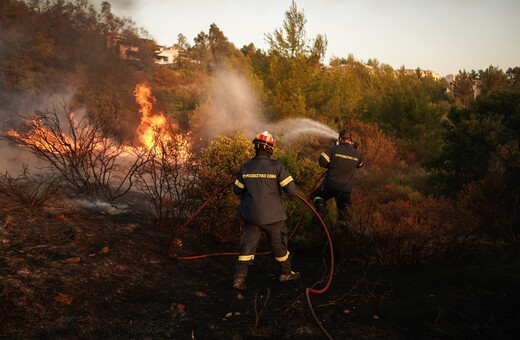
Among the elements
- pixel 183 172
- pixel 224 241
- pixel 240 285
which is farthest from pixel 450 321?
pixel 183 172

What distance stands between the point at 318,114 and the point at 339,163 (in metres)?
11.2

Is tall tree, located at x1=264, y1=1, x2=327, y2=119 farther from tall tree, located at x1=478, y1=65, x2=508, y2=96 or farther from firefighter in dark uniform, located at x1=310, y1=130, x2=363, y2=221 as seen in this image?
tall tree, located at x1=478, y1=65, x2=508, y2=96

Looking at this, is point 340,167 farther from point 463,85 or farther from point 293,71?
point 463,85

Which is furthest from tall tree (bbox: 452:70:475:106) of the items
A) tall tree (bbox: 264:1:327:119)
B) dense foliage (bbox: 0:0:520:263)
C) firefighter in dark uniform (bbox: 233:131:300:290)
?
firefighter in dark uniform (bbox: 233:131:300:290)

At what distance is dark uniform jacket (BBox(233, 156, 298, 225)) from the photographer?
15.6 ft

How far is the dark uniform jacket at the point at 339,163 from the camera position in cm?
675

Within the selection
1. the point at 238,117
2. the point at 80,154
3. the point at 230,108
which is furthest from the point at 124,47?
the point at 80,154

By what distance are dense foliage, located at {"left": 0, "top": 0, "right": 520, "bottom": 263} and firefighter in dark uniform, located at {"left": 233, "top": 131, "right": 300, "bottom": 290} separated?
160 cm

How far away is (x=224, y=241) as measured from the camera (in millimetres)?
6578

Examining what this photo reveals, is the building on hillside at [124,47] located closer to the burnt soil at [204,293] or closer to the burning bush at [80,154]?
the burning bush at [80,154]

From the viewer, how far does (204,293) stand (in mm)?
4727

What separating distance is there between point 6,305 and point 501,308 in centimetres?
461

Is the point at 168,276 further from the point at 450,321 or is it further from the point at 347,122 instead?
the point at 347,122

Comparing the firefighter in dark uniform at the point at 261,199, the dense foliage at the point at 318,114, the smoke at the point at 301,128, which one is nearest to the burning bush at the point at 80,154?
the dense foliage at the point at 318,114
